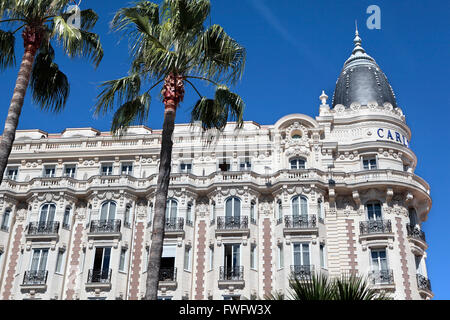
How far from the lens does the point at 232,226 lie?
1528 inches

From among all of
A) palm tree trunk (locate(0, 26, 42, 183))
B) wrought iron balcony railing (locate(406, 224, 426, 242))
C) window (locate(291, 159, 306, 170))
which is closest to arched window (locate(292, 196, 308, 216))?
window (locate(291, 159, 306, 170))

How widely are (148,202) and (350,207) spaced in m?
13.8

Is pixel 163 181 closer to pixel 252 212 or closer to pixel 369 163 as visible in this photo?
pixel 252 212

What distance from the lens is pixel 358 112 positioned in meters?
43.1

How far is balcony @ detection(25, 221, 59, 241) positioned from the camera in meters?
39.9

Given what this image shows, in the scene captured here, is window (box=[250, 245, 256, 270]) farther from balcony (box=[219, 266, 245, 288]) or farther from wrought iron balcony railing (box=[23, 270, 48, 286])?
wrought iron balcony railing (box=[23, 270, 48, 286])

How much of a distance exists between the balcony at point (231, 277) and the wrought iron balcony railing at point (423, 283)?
11022 mm

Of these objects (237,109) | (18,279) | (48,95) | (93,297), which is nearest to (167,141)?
(237,109)

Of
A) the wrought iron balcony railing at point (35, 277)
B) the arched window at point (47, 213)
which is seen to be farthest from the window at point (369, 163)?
the wrought iron balcony railing at point (35, 277)

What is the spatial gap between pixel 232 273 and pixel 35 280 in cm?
1293

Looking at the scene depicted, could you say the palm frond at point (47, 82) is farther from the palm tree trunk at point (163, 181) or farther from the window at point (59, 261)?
the window at point (59, 261)

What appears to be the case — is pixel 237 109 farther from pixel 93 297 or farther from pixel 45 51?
pixel 93 297

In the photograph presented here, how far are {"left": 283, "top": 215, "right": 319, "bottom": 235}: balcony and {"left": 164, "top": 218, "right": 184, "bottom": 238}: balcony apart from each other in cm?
680

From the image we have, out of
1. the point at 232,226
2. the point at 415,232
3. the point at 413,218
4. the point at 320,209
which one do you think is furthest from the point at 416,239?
the point at 232,226
